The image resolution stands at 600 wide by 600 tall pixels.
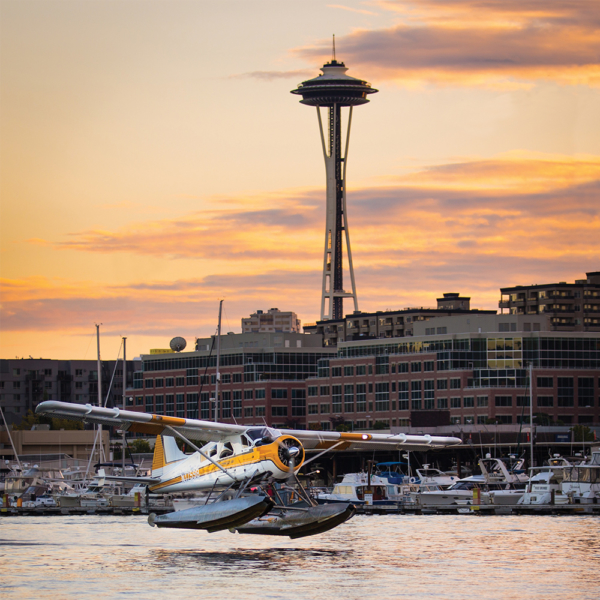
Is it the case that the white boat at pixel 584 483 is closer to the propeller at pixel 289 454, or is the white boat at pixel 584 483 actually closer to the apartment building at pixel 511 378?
the propeller at pixel 289 454

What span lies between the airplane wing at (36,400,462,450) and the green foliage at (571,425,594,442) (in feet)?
363

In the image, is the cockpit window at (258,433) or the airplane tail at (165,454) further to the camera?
the airplane tail at (165,454)

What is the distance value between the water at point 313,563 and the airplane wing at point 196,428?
4.94 meters

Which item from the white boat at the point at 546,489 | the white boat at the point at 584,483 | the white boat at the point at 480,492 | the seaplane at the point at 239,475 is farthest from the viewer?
the white boat at the point at 480,492

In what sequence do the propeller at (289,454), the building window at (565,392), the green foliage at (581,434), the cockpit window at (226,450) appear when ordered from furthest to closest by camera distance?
the building window at (565,392)
the green foliage at (581,434)
the cockpit window at (226,450)
the propeller at (289,454)

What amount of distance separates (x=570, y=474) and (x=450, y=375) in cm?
10217

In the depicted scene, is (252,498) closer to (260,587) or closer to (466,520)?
(260,587)

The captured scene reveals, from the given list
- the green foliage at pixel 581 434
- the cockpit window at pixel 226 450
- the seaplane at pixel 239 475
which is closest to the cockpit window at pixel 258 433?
the seaplane at pixel 239 475

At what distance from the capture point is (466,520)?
297 feet

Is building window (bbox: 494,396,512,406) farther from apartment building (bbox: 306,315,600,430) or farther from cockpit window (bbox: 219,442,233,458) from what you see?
cockpit window (bbox: 219,442,233,458)

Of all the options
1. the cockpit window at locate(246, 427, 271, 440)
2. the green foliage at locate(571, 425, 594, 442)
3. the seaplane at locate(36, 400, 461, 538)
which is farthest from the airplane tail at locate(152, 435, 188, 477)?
the green foliage at locate(571, 425, 594, 442)

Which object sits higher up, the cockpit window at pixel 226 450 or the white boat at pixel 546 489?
the cockpit window at pixel 226 450

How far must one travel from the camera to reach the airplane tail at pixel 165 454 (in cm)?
6644

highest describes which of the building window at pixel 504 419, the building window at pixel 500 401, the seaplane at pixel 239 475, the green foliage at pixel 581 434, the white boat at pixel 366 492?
the building window at pixel 500 401
